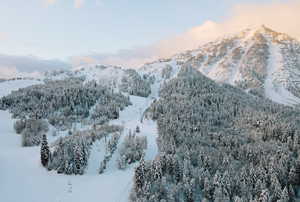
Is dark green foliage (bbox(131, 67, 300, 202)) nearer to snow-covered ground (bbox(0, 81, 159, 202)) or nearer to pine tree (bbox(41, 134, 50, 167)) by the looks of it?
snow-covered ground (bbox(0, 81, 159, 202))

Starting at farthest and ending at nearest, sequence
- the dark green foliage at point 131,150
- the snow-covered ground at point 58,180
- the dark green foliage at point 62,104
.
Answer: the dark green foliage at point 62,104, the dark green foliage at point 131,150, the snow-covered ground at point 58,180

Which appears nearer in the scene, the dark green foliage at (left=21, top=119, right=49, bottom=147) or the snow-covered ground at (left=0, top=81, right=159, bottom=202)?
the snow-covered ground at (left=0, top=81, right=159, bottom=202)

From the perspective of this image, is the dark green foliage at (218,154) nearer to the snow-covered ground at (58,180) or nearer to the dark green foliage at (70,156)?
the snow-covered ground at (58,180)

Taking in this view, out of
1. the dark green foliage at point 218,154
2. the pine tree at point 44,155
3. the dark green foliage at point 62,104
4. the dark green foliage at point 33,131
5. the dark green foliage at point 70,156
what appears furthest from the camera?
the dark green foliage at point 62,104

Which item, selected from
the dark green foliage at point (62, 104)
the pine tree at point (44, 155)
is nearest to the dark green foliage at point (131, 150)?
the pine tree at point (44, 155)

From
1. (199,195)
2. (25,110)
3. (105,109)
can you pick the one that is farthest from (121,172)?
(25,110)

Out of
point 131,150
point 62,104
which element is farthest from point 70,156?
point 62,104

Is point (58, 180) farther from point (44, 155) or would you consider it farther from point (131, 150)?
point (131, 150)

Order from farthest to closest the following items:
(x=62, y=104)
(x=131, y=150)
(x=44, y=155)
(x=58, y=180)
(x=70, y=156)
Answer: (x=62, y=104) < (x=131, y=150) < (x=44, y=155) < (x=70, y=156) < (x=58, y=180)

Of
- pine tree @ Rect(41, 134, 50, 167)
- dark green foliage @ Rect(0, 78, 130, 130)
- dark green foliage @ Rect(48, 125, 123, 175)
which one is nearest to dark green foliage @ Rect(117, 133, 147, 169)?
dark green foliage @ Rect(48, 125, 123, 175)

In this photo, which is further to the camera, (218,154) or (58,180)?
(218,154)

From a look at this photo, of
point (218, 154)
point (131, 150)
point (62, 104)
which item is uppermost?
point (62, 104)
